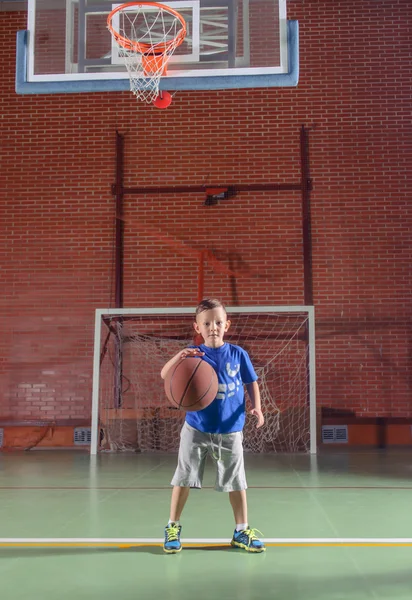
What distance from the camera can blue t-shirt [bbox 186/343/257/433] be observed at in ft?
12.0

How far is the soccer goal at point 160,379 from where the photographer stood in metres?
9.70

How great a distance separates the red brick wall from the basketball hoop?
160 inches

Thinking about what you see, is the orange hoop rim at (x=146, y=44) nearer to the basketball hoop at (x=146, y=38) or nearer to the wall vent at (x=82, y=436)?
the basketball hoop at (x=146, y=38)

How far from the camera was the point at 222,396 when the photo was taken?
12.1 ft

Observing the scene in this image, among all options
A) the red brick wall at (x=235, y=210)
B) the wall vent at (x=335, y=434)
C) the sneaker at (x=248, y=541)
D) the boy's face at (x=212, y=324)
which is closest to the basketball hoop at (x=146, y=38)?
the boy's face at (x=212, y=324)

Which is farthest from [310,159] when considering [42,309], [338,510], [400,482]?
[338,510]

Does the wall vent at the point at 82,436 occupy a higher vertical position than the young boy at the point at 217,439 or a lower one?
lower

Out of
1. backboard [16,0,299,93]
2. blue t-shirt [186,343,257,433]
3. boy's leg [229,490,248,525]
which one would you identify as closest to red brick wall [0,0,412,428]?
backboard [16,0,299,93]

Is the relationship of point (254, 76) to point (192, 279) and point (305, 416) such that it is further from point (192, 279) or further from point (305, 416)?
point (305, 416)

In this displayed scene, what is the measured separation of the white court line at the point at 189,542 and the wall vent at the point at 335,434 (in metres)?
6.43

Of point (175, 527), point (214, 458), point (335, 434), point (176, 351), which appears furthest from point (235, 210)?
point (175, 527)

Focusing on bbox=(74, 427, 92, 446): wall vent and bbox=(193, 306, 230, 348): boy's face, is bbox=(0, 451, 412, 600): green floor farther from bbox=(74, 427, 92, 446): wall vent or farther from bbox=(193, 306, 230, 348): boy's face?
bbox=(74, 427, 92, 446): wall vent

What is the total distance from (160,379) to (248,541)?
269 inches

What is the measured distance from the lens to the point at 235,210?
10680 mm
